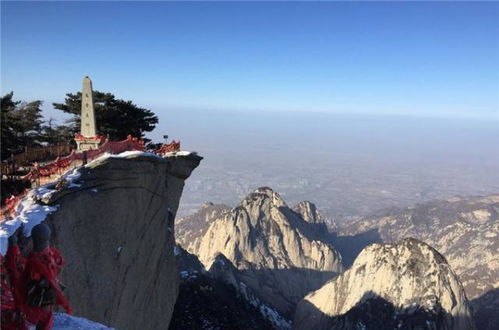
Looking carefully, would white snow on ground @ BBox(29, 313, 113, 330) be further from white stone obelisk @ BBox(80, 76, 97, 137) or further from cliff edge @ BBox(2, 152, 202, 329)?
white stone obelisk @ BBox(80, 76, 97, 137)

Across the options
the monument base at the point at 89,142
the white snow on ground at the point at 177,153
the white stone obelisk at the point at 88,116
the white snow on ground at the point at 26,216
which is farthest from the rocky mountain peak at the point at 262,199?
the white snow on ground at the point at 26,216

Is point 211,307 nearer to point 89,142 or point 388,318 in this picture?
point 388,318

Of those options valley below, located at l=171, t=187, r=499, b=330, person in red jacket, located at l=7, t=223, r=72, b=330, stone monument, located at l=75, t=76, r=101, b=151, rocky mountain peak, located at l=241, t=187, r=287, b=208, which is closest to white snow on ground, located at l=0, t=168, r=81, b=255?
person in red jacket, located at l=7, t=223, r=72, b=330

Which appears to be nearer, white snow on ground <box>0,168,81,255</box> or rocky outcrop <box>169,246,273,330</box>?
white snow on ground <box>0,168,81,255</box>

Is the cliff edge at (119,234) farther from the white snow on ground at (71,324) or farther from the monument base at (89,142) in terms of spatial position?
the white snow on ground at (71,324)

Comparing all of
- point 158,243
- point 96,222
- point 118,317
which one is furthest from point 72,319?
point 158,243

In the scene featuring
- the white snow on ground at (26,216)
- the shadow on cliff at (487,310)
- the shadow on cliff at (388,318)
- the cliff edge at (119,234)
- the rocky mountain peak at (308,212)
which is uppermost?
the white snow on ground at (26,216)

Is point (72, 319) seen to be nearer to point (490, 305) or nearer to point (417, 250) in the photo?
point (417, 250)
